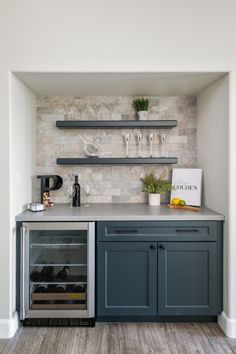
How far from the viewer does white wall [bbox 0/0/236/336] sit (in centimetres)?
238

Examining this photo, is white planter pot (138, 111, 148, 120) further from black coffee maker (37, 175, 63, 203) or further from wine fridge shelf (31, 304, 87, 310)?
wine fridge shelf (31, 304, 87, 310)

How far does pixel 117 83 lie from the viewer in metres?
2.70

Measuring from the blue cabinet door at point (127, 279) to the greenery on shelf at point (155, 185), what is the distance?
2.34 feet

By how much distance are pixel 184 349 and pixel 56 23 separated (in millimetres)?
2774

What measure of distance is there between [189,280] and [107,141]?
1642 millimetres

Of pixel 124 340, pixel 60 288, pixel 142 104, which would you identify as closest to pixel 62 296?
pixel 60 288

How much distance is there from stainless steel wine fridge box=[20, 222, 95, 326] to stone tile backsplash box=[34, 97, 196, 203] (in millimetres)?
695

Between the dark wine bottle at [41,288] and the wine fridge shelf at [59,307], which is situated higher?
the dark wine bottle at [41,288]

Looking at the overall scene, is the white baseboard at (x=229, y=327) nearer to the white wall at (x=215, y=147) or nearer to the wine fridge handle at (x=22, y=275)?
the white wall at (x=215, y=147)

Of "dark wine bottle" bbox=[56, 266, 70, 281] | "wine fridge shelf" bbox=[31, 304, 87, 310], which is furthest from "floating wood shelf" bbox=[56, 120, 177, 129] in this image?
"wine fridge shelf" bbox=[31, 304, 87, 310]

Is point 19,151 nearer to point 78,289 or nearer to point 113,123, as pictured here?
point 113,123

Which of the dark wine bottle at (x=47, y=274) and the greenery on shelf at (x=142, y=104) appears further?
the greenery on shelf at (x=142, y=104)

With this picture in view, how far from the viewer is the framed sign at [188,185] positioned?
2998 mm

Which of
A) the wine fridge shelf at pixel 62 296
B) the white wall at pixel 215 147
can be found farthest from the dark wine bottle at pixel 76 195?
the white wall at pixel 215 147
